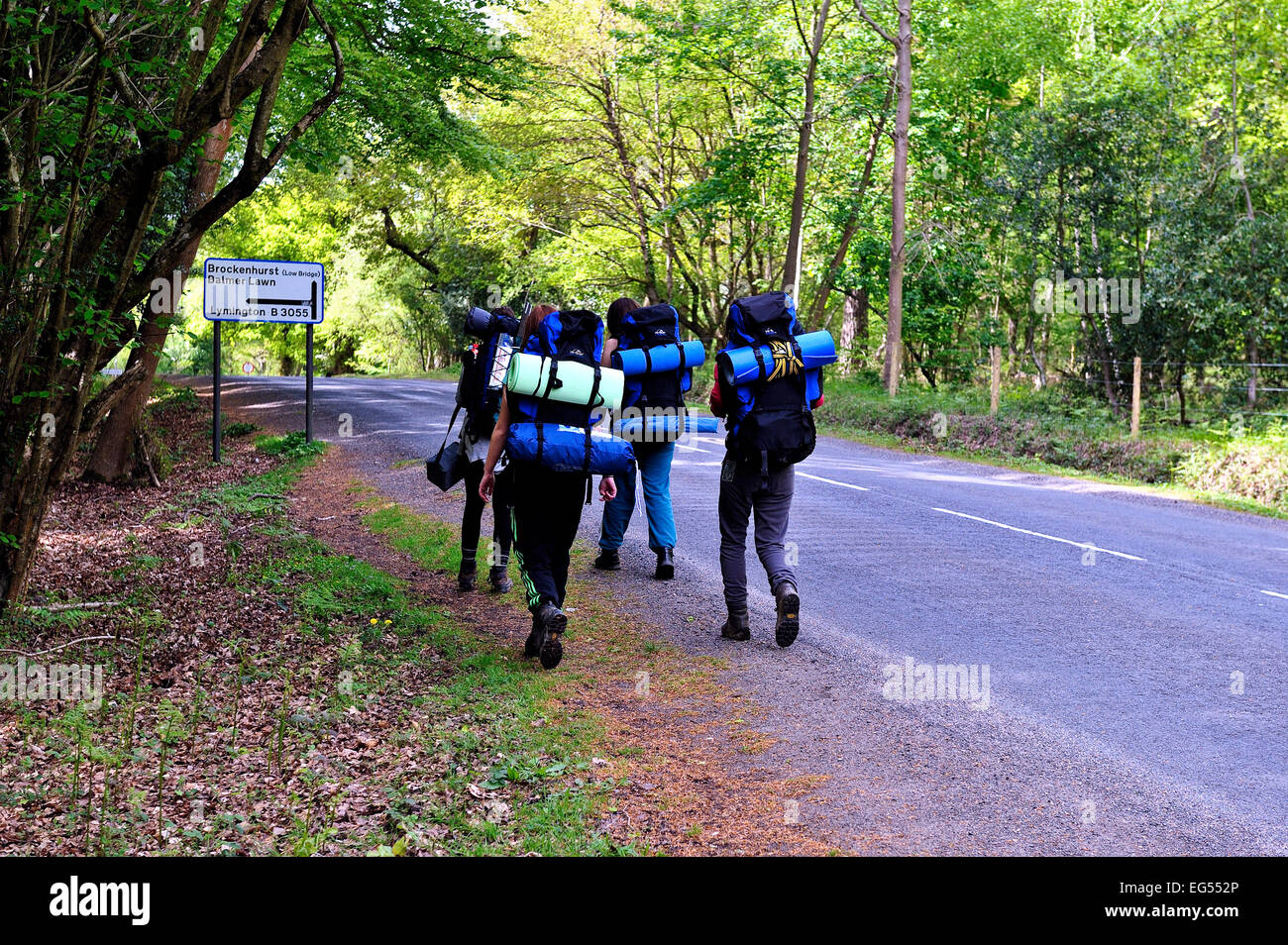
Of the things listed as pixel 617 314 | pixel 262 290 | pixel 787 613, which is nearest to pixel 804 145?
pixel 262 290

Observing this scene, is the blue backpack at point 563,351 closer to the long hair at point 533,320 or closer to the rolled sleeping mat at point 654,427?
the long hair at point 533,320

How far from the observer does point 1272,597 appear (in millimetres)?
9430

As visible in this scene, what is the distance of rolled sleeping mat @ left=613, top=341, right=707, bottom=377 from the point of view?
25.8 feet

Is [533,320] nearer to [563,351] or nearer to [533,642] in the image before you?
[563,351]

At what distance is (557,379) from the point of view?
6.63m

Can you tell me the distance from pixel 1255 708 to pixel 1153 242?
2050 cm

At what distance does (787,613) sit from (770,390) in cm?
148

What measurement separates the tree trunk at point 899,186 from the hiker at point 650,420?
1998 cm

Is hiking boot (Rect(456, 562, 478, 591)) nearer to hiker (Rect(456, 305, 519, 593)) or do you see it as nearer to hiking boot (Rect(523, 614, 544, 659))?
hiker (Rect(456, 305, 519, 593))

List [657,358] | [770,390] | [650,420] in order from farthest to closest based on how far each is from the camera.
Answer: [650,420], [657,358], [770,390]

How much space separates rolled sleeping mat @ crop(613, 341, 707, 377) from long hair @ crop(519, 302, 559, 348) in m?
0.81

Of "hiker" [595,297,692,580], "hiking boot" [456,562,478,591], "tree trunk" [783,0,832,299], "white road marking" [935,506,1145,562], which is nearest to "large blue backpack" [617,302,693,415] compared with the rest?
"hiker" [595,297,692,580]

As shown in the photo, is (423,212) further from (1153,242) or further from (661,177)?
(1153,242)
